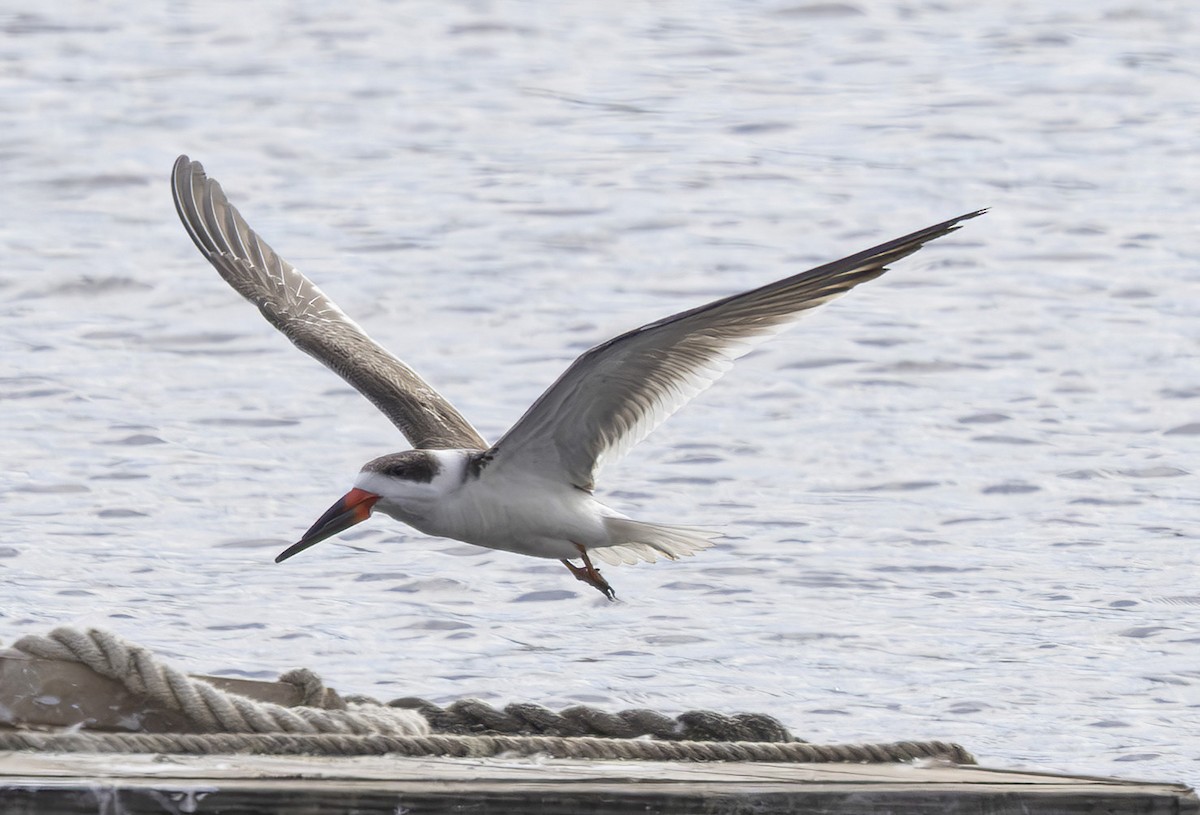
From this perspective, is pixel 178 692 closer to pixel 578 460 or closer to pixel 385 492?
pixel 385 492

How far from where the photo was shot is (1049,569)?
1002cm

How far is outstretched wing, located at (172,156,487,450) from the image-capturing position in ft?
27.4

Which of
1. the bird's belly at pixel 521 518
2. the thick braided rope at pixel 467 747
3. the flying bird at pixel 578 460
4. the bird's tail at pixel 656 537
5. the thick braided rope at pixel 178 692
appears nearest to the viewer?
the thick braided rope at pixel 467 747

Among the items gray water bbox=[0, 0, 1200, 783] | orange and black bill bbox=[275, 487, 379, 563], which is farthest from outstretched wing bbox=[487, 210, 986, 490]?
gray water bbox=[0, 0, 1200, 783]

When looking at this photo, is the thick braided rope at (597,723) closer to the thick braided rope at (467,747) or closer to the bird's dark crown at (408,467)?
the thick braided rope at (467,747)

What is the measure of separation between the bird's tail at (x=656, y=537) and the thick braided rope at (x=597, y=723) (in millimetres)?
1251

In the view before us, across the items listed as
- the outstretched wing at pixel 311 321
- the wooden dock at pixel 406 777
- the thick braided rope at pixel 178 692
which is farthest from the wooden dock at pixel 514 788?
the outstretched wing at pixel 311 321

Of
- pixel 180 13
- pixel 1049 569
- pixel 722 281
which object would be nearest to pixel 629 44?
pixel 180 13

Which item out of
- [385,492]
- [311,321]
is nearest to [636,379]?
[385,492]

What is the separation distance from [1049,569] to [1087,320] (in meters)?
5.09

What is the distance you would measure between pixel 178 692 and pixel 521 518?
212 centimetres

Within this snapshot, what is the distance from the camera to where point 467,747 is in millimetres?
5328

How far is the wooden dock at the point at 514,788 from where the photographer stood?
15.5ft

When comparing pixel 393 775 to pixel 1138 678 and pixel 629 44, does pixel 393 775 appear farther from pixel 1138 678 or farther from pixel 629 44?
pixel 629 44
